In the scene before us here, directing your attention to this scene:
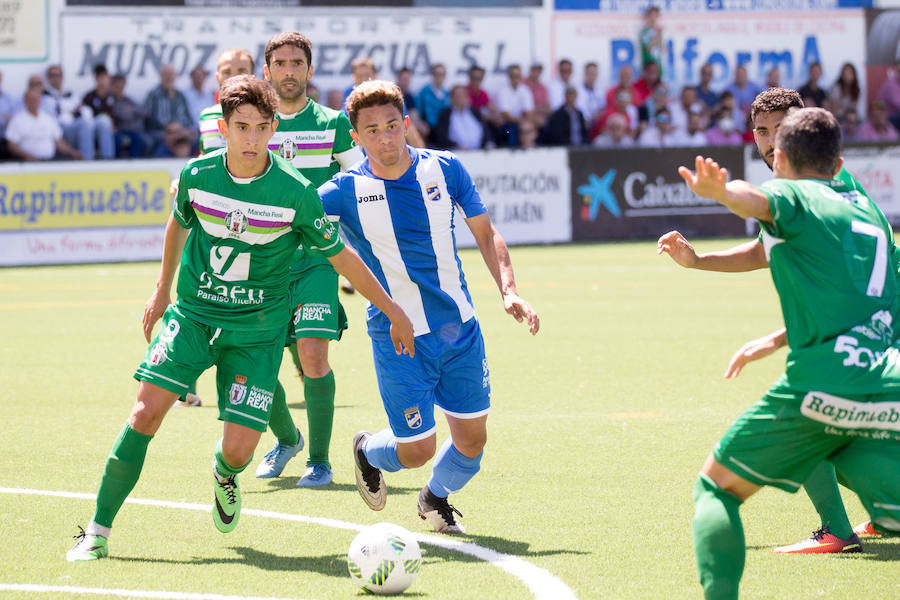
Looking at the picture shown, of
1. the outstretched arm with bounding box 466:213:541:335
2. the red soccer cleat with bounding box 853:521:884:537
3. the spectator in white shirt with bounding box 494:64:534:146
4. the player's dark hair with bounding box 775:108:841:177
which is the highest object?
the spectator in white shirt with bounding box 494:64:534:146

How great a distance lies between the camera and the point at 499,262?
579cm

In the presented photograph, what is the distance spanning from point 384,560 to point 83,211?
52.1 ft

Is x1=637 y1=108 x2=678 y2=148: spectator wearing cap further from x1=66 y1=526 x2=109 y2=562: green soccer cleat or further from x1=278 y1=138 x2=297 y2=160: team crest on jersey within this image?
x1=66 y1=526 x2=109 y2=562: green soccer cleat

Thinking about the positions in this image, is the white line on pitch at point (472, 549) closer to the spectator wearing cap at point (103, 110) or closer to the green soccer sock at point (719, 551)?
the green soccer sock at point (719, 551)

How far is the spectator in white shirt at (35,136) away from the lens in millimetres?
19969

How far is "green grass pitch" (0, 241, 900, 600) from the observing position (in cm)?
500

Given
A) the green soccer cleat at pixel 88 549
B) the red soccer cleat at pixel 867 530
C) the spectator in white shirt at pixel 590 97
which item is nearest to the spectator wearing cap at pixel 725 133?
the spectator in white shirt at pixel 590 97

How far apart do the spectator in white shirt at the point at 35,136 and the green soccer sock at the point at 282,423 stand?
46.5ft

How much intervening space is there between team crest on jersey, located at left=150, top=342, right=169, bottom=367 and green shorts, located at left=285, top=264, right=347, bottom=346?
1.69 meters

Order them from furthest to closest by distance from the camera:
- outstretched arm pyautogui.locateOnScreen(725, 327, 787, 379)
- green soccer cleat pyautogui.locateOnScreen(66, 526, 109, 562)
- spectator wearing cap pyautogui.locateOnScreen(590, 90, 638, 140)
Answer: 1. spectator wearing cap pyautogui.locateOnScreen(590, 90, 638, 140)
2. green soccer cleat pyautogui.locateOnScreen(66, 526, 109, 562)
3. outstretched arm pyautogui.locateOnScreen(725, 327, 787, 379)

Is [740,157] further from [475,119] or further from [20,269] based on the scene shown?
[20,269]

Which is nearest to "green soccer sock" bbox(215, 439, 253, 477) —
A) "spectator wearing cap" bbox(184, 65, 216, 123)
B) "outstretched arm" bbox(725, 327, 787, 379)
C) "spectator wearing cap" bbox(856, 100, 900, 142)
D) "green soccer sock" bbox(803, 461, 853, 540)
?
"outstretched arm" bbox(725, 327, 787, 379)

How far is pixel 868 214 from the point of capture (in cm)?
426

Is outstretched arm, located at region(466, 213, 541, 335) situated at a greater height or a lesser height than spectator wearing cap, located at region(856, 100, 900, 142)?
lesser
